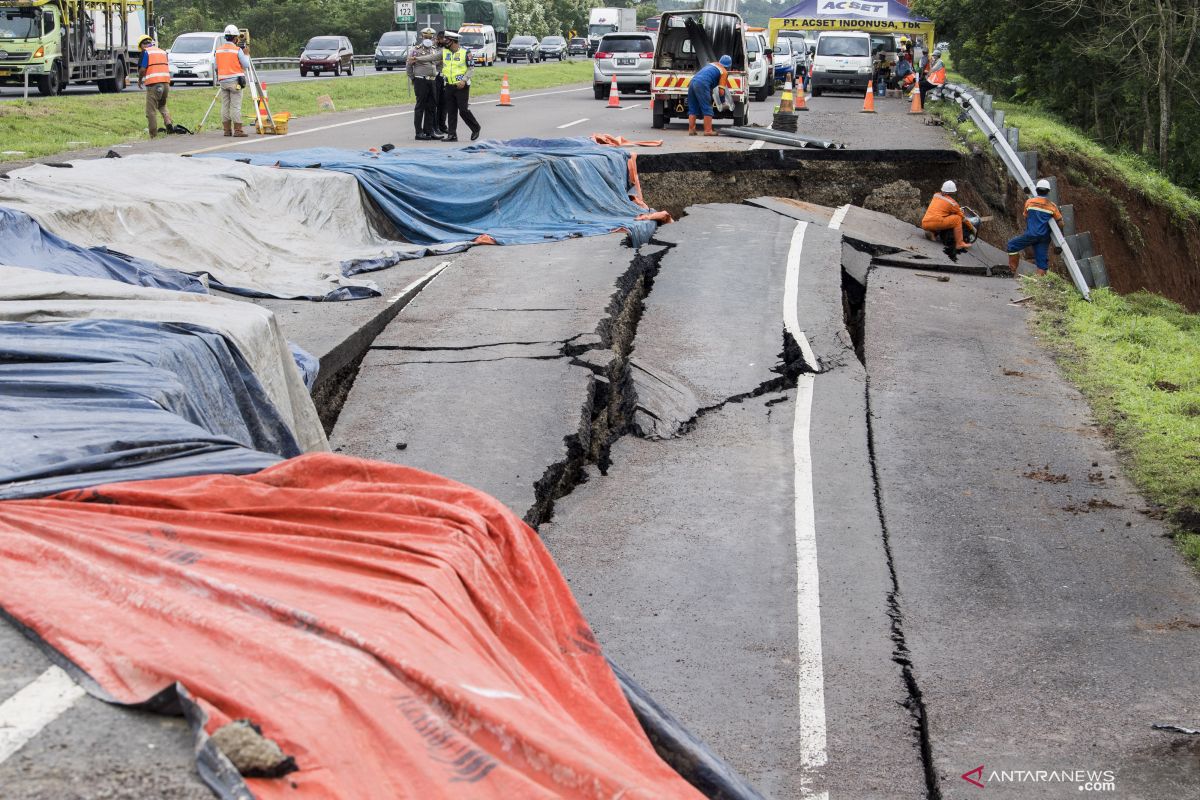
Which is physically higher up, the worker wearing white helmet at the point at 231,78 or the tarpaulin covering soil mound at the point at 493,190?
the worker wearing white helmet at the point at 231,78

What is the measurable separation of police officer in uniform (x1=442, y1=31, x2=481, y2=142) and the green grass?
583 cm

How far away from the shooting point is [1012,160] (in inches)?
793

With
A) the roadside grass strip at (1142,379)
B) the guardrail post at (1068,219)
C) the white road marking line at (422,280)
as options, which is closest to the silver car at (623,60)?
the guardrail post at (1068,219)

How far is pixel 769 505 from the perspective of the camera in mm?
9578

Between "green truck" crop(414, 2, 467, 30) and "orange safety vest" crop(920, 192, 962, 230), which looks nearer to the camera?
"orange safety vest" crop(920, 192, 962, 230)

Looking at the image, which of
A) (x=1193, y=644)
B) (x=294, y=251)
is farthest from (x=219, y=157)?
(x=1193, y=644)

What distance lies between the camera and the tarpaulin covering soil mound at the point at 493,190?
1655cm

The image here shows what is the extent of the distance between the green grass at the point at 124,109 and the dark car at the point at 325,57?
5.36 meters

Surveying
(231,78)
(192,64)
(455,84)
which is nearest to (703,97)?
(455,84)

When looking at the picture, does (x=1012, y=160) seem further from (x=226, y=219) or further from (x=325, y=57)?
(x=325, y=57)

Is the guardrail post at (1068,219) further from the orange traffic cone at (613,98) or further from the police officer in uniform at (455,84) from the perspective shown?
the orange traffic cone at (613,98)

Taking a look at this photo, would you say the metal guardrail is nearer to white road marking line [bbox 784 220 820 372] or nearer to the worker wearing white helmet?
white road marking line [bbox 784 220 820 372]

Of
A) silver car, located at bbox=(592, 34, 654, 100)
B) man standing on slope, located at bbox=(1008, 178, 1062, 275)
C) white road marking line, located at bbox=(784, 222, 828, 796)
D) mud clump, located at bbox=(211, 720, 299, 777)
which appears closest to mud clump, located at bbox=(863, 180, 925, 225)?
man standing on slope, located at bbox=(1008, 178, 1062, 275)

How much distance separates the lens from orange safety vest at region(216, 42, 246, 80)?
22.9 metres
